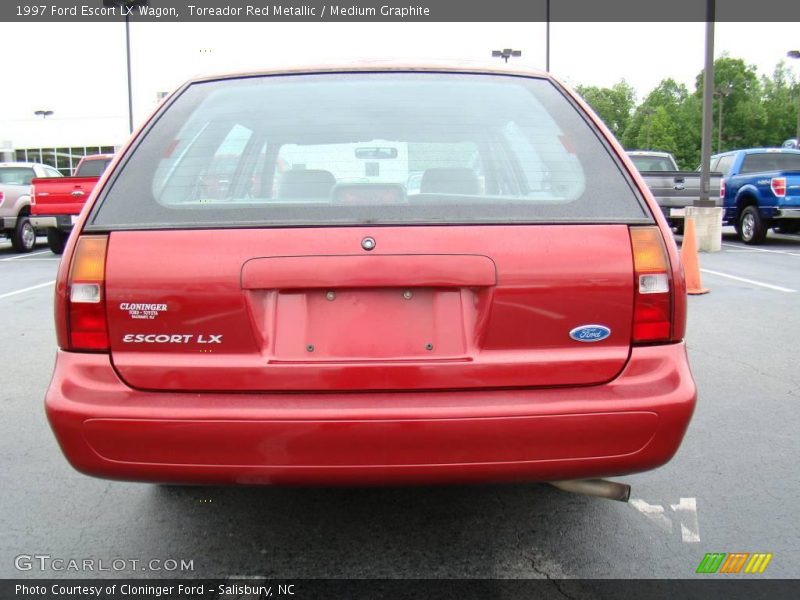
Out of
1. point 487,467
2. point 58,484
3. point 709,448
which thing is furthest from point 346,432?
point 709,448

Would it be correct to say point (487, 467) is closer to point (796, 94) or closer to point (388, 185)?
point (388, 185)

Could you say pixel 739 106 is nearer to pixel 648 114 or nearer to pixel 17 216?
pixel 648 114

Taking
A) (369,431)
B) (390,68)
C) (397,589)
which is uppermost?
(390,68)

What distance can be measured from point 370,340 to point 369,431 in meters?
0.27

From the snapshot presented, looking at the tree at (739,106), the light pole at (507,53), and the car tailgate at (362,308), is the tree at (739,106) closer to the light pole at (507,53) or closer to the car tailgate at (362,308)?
the light pole at (507,53)

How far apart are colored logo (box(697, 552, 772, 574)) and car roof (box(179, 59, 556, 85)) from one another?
1849mm

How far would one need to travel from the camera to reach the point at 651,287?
7.50 ft

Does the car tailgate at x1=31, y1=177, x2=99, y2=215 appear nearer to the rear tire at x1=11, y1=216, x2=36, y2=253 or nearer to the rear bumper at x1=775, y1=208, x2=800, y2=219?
the rear tire at x1=11, y1=216, x2=36, y2=253

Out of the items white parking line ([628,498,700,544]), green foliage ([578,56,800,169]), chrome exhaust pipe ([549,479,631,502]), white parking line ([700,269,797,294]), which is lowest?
white parking line ([628,498,700,544])

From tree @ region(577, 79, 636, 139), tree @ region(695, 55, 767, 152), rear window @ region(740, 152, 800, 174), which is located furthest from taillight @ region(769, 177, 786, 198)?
tree @ region(577, 79, 636, 139)

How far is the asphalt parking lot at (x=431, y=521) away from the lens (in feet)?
8.77

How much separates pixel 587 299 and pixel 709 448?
6.40ft

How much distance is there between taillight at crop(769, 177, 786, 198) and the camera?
516 inches
